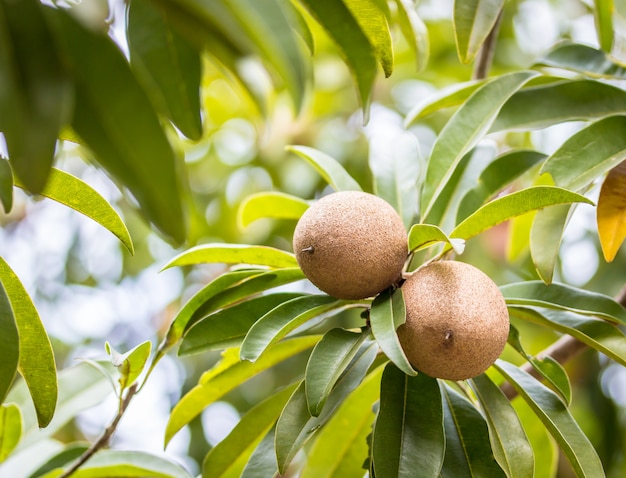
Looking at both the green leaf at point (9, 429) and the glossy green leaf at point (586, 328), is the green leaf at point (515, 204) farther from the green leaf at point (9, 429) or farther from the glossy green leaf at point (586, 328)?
the green leaf at point (9, 429)

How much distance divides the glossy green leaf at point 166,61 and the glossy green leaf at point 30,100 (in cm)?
20

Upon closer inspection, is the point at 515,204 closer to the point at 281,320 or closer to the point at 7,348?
the point at 281,320

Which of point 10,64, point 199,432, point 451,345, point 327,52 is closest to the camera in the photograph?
point 10,64

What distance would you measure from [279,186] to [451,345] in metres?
1.60

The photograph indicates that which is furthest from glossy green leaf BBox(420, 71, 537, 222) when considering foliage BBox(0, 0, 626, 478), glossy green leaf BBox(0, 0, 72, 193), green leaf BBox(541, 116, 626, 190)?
glossy green leaf BBox(0, 0, 72, 193)

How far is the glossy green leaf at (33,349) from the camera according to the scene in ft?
2.75

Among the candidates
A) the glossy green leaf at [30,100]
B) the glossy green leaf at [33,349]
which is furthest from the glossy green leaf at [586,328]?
the glossy green leaf at [30,100]

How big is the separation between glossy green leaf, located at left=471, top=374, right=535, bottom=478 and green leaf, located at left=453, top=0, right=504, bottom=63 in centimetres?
42

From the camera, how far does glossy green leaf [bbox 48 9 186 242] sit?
47 cm

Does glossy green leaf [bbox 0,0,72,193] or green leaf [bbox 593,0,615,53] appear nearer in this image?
glossy green leaf [bbox 0,0,72,193]

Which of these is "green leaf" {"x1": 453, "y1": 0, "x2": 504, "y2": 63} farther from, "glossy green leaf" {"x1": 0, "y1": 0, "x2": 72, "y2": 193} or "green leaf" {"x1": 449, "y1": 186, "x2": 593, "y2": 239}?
"glossy green leaf" {"x1": 0, "y1": 0, "x2": 72, "y2": 193}

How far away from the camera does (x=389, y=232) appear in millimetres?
866

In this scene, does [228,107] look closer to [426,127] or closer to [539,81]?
[426,127]

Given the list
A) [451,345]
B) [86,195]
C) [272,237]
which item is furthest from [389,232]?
[272,237]
